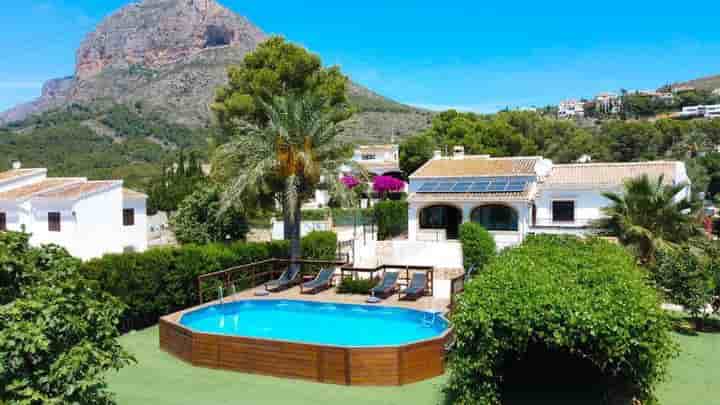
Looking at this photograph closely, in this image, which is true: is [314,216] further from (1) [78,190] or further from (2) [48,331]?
(2) [48,331]

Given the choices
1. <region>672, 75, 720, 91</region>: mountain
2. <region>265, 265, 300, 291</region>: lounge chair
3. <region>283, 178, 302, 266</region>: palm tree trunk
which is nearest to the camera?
<region>265, 265, 300, 291</region>: lounge chair

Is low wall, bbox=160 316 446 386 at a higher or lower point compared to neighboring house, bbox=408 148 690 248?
lower

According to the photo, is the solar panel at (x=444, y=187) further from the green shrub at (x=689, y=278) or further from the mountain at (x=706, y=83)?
the mountain at (x=706, y=83)

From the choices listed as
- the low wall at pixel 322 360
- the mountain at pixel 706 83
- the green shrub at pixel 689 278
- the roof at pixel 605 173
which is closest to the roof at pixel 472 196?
the roof at pixel 605 173

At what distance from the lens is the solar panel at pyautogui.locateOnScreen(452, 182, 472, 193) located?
3054 centimetres

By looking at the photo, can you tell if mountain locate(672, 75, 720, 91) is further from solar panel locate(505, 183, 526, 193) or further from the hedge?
the hedge

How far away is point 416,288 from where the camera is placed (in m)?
17.2

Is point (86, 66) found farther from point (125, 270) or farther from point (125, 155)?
point (125, 270)

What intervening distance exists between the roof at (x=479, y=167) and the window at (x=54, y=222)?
1967 cm

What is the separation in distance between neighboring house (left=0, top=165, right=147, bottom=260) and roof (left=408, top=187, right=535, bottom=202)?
53.8ft

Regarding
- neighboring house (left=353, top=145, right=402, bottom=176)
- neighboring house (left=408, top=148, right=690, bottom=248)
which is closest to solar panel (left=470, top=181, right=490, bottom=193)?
neighboring house (left=408, top=148, right=690, bottom=248)

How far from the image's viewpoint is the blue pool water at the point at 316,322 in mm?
14727

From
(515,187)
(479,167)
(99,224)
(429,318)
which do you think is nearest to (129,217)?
(99,224)

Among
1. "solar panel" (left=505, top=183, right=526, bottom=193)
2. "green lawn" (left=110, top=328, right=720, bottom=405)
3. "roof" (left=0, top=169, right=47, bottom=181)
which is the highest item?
"roof" (left=0, top=169, right=47, bottom=181)
